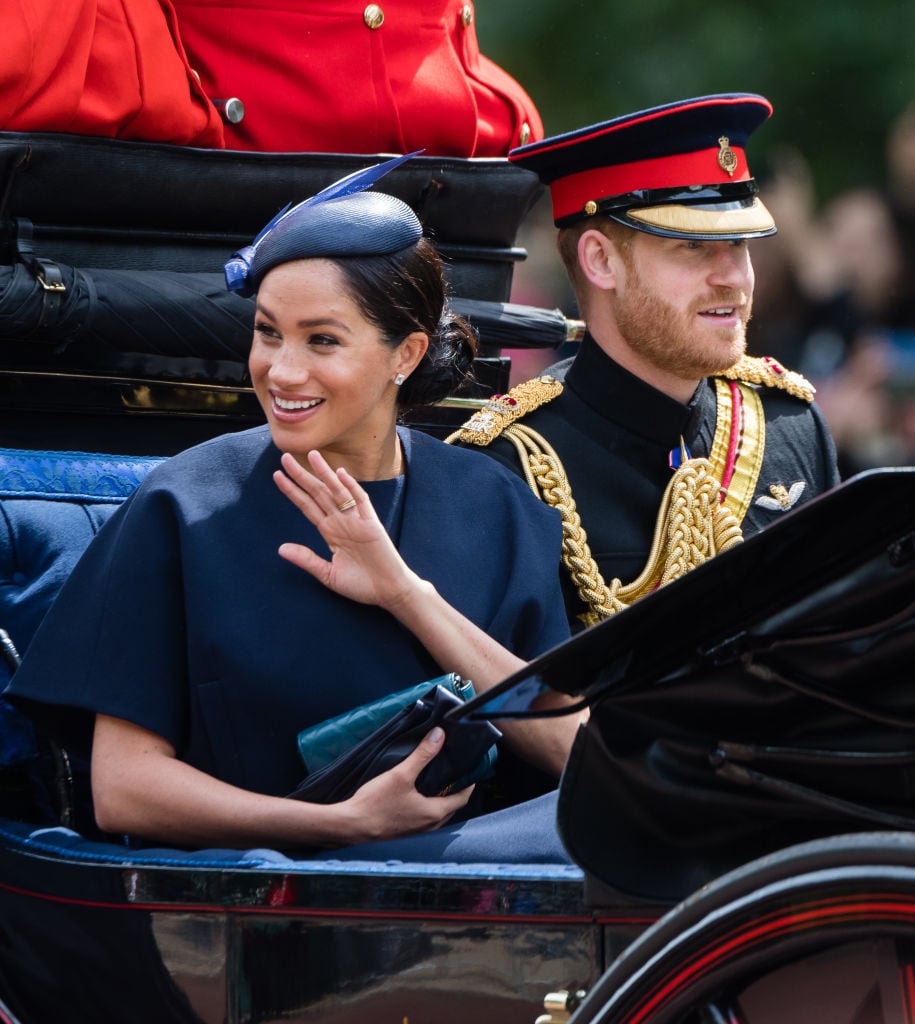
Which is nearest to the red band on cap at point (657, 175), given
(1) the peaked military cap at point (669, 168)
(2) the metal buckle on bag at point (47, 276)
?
(1) the peaked military cap at point (669, 168)

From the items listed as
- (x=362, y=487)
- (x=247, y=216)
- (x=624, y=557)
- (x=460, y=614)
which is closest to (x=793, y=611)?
(x=460, y=614)

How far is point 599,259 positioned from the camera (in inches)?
126

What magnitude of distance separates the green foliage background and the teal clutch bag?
18.0 feet

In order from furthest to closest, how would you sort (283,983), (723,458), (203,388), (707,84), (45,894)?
1. (707,84)
2. (723,458)
3. (203,388)
4. (45,894)
5. (283,983)

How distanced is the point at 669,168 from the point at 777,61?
15.6 ft

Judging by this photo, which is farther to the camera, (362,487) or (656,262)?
(656,262)

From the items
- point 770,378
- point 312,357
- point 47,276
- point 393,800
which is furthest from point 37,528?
point 770,378

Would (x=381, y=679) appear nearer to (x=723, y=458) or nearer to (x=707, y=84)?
(x=723, y=458)

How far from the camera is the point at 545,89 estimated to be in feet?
26.0

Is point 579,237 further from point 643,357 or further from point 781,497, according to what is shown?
point 781,497

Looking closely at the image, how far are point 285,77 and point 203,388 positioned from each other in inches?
21.8

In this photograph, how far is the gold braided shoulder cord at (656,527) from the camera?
3042mm

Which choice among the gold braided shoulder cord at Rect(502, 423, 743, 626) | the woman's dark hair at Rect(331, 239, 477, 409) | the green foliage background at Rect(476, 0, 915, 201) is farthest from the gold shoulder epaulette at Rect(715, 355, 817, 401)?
the green foliage background at Rect(476, 0, 915, 201)

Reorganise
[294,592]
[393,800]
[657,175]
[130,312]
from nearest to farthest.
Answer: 1. [393,800]
2. [294,592]
3. [130,312]
4. [657,175]
